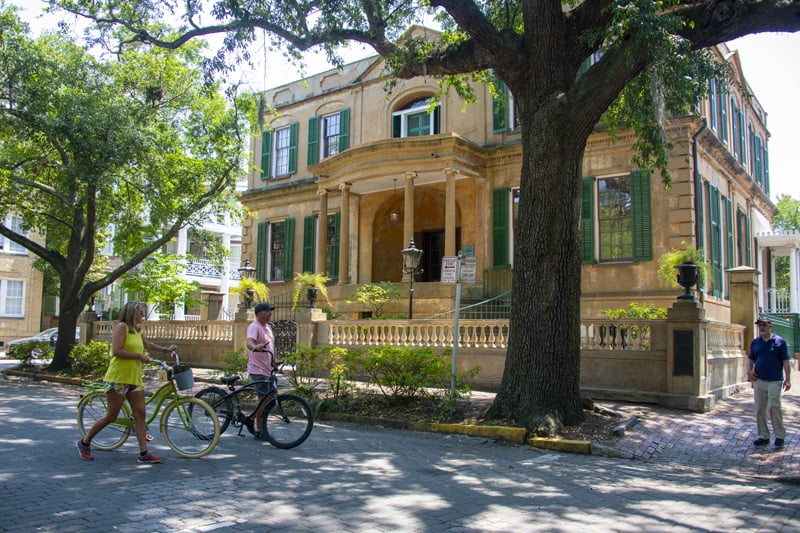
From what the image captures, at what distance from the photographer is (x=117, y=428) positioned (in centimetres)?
722

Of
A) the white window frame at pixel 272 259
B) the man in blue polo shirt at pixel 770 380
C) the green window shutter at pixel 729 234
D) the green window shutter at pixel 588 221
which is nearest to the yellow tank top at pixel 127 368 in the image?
the man in blue polo shirt at pixel 770 380

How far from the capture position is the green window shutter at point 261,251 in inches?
1044

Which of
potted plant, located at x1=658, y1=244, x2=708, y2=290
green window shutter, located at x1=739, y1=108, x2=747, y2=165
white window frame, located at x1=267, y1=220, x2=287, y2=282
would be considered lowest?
potted plant, located at x1=658, y1=244, x2=708, y2=290

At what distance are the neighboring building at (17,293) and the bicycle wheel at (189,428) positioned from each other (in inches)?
1293

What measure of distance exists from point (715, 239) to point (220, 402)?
16322 millimetres

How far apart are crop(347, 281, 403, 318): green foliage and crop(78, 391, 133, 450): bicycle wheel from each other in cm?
1087

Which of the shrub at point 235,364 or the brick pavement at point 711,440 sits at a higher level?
the shrub at point 235,364

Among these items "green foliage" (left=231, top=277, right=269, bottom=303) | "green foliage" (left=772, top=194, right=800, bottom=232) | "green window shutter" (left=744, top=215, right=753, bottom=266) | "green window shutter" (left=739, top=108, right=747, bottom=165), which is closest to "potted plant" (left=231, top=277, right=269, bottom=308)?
"green foliage" (left=231, top=277, right=269, bottom=303)

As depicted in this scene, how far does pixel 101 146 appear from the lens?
15.2m

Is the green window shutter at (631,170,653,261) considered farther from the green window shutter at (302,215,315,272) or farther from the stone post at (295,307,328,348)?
the green window shutter at (302,215,315,272)

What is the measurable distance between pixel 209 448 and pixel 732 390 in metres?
11.2

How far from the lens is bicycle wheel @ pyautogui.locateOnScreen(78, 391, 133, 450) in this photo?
717 cm

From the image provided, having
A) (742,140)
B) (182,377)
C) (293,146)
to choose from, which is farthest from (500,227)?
(182,377)

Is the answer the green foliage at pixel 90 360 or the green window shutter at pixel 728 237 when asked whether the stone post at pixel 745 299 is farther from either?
the green foliage at pixel 90 360
